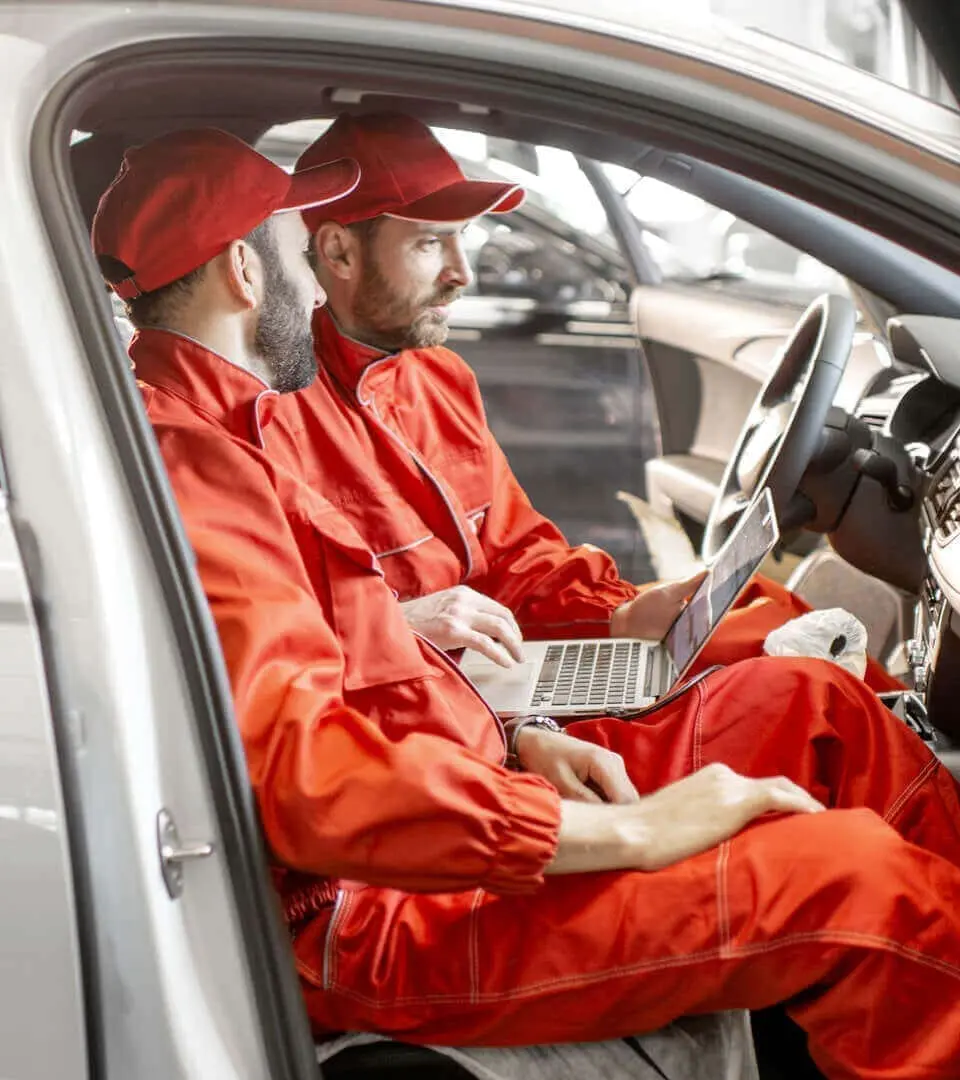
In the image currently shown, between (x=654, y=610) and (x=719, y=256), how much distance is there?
2147 mm

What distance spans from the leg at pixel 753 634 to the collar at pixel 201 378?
0.80 meters

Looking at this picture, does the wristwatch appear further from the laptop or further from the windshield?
the windshield

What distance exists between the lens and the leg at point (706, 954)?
1.12 metres

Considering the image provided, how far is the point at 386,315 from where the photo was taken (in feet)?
6.07

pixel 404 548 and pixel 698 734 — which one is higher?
pixel 404 548

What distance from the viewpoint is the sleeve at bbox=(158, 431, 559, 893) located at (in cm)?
107

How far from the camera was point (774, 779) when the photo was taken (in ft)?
4.13

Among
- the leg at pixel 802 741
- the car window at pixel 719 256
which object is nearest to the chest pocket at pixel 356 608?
the leg at pixel 802 741

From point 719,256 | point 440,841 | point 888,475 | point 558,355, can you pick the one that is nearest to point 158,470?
point 440,841

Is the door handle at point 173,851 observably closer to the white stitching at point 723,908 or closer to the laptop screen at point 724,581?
the white stitching at point 723,908

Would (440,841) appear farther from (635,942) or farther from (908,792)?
(908,792)

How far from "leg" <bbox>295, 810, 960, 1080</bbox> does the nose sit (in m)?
1.00

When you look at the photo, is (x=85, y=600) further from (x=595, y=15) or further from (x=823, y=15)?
(x=823, y=15)

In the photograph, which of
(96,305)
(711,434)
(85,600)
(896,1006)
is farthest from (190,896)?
(711,434)
